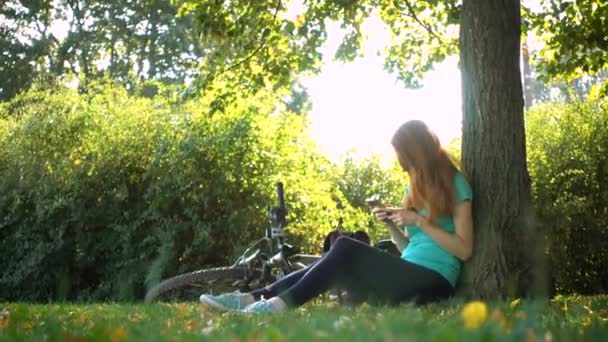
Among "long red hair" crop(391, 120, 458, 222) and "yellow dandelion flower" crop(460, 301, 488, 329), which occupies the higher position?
"long red hair" crop(391, 120, 458, 222)

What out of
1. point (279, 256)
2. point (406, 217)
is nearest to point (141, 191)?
point (279, 256)

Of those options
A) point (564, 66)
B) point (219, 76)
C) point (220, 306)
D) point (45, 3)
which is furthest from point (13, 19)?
point (220, 306)

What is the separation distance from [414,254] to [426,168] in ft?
1.77

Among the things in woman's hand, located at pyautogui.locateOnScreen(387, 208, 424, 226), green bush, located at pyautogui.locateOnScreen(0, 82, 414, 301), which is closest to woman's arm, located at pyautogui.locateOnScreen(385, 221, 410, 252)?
woman's hand, located at pyautogui.locateOnScreen(387, 208, 424, 226)

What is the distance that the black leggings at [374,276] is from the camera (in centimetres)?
523

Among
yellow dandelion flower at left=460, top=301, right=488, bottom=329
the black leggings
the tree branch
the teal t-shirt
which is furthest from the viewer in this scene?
the tree branch

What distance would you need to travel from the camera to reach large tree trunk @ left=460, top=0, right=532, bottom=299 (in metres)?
5.45

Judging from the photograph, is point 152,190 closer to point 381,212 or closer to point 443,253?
point 381,212

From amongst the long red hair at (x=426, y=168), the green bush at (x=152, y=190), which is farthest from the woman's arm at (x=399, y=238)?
the green bush at (x=152, y=190)

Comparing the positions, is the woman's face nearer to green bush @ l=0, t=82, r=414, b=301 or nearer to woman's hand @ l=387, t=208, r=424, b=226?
woman's hand @ l=387, t=208, r=424, b=226

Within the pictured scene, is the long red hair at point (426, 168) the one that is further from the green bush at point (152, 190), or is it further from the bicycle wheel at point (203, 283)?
the green bush at point (152, 190)

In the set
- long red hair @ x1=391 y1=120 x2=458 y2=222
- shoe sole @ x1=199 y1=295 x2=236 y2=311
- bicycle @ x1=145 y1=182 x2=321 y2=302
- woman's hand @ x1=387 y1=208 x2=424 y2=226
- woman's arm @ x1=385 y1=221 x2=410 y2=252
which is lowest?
shoe sole @ x1=199 y1=295 x2=236 y2=311

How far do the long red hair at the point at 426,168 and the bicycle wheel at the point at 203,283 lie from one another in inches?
79.6

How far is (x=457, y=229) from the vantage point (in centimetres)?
529
